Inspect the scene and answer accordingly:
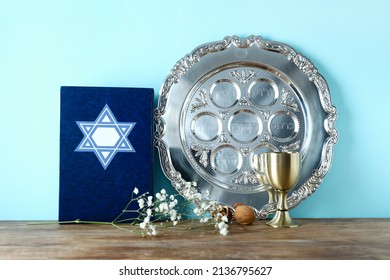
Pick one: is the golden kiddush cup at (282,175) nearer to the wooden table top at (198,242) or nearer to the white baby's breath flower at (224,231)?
the wooden table top at (198,242)

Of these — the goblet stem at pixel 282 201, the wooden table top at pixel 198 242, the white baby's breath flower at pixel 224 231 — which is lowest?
the wooden table top at pixel 198 242

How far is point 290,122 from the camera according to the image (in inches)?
48.3

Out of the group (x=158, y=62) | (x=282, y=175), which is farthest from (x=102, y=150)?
(x=282, y=175)

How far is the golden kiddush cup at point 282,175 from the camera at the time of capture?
1.07 meters

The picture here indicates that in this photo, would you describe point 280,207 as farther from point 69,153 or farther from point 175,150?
point 69,153

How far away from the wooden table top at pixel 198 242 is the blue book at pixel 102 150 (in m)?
0.07

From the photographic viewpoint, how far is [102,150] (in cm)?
113

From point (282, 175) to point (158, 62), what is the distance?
1.54ft

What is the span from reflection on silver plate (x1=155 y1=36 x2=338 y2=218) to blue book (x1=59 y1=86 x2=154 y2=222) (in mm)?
69

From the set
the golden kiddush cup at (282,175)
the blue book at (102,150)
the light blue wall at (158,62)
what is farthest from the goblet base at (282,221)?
the blue book at (102,150)

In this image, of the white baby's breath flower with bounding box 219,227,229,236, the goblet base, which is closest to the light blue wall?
the goblet base

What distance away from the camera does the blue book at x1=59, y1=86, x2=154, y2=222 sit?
43.8 inches

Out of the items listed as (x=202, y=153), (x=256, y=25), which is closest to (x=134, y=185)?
(x=202, y=153)

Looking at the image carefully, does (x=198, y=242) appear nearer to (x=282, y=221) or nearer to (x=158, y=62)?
(x=282, y=221)
